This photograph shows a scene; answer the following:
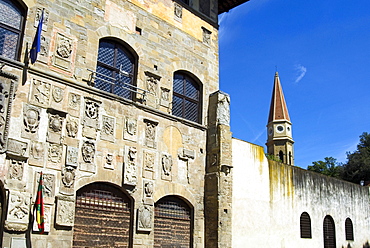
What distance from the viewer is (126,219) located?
9.84 metres

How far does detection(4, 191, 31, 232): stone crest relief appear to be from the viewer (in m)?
7.69

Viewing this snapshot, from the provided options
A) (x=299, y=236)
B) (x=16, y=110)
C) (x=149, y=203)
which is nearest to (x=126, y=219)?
(x=149, y=203)

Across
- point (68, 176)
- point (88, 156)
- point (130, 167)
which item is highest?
point (88, 156)

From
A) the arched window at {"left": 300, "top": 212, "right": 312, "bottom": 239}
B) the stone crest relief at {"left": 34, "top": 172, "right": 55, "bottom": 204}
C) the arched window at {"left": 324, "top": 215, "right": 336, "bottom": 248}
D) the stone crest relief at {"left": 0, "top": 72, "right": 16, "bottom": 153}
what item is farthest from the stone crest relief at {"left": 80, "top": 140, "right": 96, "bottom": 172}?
the arched window at {"left": 324, "top": 215, "right": 336, "bottom": 248}

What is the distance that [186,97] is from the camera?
40.2ft

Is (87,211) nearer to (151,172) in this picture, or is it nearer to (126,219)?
(126,219)

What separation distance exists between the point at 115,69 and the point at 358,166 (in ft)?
111

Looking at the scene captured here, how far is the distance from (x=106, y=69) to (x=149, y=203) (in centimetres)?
362

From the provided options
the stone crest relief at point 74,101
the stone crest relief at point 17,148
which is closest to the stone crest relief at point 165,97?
the stone crest relief at point 74,101

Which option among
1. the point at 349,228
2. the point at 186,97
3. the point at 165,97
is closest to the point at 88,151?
the point at 165,97

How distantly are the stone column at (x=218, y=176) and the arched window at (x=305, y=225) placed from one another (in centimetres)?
493

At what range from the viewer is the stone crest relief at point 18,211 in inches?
303

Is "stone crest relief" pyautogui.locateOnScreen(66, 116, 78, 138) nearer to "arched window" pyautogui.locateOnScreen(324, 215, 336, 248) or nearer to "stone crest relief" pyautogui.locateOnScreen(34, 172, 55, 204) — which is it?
"stone crest relief" pyautogui.locateOnScreen(34, 172, 55, 204)

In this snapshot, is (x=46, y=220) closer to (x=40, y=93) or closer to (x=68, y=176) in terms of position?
(x=68, y=176)
